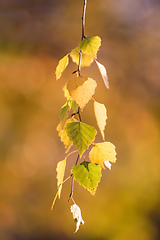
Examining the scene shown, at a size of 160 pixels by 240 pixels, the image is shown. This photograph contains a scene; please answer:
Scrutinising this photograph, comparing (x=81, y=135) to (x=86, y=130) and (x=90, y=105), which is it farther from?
(x=90, y=105)

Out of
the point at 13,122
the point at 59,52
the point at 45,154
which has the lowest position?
the point at 45,154

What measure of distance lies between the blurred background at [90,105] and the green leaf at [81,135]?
1.19 meters

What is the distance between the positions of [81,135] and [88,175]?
0.14 ft

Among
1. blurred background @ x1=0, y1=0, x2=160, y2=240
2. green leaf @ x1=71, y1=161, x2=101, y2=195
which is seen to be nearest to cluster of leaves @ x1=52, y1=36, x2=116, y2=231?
green leaf @ x1=71, y1=161, x2=101, y2=195

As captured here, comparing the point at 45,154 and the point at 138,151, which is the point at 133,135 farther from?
the point at 45,154

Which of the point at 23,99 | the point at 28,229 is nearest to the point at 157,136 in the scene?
the point at 23,99

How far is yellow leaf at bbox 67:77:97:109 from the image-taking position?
1.00ft

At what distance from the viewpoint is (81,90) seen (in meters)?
0.31

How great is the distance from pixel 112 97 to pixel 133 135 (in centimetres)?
22

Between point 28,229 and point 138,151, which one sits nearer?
point 138,151

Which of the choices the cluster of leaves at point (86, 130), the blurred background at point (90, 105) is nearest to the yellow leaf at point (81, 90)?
the cluster of leaves at point (86, 130)

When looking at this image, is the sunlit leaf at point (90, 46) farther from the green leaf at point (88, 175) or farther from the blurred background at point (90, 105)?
the blurred background at point (90, 105)

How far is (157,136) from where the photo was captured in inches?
62.9

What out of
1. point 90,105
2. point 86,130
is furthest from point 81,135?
point 90,105
